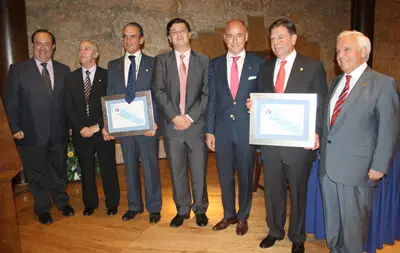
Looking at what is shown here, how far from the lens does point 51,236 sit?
3.18 metres

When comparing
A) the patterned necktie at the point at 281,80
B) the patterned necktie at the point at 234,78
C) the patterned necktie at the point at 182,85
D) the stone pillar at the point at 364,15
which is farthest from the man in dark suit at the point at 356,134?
the stone pillar at the point at 364,15

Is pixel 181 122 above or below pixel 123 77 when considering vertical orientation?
below

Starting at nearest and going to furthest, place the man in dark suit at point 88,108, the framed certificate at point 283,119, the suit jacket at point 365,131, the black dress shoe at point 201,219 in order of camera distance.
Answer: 1. the suit jacket at point 365,131
2. the framed certificate at point 283,119
3. the black dress shoe at point 201,219
4. the man in dark suit at point 88,108

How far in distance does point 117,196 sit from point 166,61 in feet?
4.89

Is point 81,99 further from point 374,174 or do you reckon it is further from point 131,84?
point 374,174

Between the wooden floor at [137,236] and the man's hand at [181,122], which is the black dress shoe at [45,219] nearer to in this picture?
the wooden floor at [137,236]

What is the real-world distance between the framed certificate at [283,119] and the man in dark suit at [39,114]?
1974mm

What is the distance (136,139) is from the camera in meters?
3.36

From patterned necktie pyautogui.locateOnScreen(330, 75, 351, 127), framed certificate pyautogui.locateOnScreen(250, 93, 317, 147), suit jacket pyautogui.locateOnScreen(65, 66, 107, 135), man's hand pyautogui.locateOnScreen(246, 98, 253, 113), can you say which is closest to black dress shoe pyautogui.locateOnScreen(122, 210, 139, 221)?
suit jacket pyautogui.locateOnScreen(65, 66, 107, 135)

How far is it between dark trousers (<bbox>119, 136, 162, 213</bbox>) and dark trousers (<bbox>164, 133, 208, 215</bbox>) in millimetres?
197

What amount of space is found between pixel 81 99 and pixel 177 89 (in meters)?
0.98

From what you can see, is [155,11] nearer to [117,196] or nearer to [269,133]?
[117,196]

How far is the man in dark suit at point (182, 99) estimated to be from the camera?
3078 millimetres

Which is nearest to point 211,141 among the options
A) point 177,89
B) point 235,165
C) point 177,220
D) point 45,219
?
point 235,165
